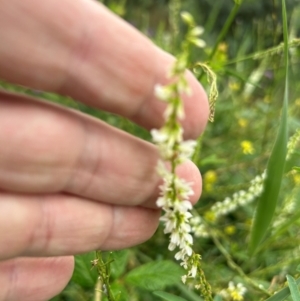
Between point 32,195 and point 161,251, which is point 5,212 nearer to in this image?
point 32,195

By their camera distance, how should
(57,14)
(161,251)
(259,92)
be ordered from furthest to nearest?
(259,92), (161,251), (57,14)

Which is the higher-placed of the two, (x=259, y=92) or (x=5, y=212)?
(x=5, y=212)

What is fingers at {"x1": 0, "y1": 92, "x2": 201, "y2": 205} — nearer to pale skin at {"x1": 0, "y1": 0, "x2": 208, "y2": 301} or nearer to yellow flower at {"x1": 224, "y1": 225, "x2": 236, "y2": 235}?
pale skin at {"x1": 0, "y1": 0, "x2": 208, "y2": 301}

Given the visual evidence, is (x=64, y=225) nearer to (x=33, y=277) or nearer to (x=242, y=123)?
(x=33, y=277)

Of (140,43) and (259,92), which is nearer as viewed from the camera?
(140,43)

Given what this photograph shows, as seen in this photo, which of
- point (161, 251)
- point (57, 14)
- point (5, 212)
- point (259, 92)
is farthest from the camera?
point (259, 92)

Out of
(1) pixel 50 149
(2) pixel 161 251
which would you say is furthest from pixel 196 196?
(2) pixel 161 251

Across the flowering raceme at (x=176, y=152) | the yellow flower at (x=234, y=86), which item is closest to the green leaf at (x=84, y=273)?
the flowering raceme at (x=176, y=152)

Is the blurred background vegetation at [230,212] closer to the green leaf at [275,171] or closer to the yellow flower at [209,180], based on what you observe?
the yellow flower at [209,180]
